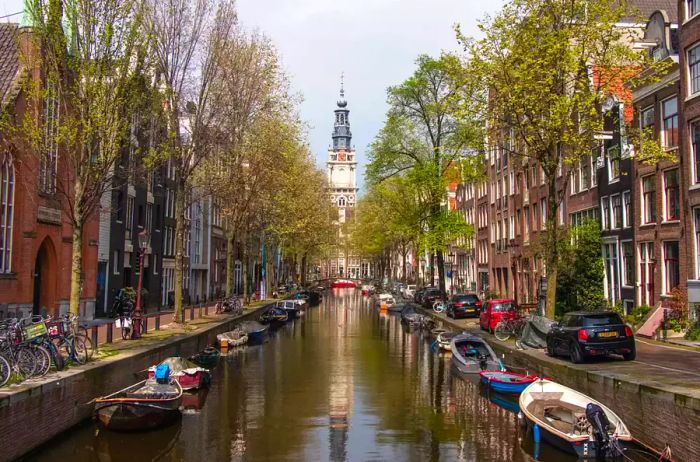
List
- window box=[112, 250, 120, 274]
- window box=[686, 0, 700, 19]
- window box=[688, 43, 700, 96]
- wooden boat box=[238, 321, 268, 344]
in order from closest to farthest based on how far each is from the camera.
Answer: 1. window box=[688, 43, 700, 96]
2. window box=[686, 0, 700, 19]
3. wooden boat box=[238, 321, 268, 344]
4. window box=[112, 250, 120, 274]

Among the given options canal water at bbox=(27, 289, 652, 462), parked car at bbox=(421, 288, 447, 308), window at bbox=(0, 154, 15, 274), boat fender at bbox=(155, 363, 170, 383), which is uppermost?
window at bbox=(0, 154, 15, 274)

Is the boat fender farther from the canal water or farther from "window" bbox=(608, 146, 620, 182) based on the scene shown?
"window" bbox=(608, 146, 620, 182)

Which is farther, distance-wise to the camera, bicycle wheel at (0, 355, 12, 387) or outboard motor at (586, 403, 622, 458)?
bicycle wheel at (0, 355, 12, 387)

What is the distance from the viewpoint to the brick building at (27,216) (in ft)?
79.2

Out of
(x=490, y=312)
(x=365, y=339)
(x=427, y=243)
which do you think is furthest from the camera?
(x=427, y=243)

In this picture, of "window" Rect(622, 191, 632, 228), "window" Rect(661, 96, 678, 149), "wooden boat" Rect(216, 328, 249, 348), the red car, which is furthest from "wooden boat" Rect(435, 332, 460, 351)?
"window" Rect(661, 96, 678, 149)

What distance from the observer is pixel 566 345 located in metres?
20.6

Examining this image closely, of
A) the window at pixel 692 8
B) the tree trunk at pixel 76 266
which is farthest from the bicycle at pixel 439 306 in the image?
the tree trunk at pixel 76 266

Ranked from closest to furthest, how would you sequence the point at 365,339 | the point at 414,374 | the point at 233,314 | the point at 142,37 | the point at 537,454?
the point at 537,454, the point at 142,37, the point at 414,374, the point at 365,339, the point at 233,314

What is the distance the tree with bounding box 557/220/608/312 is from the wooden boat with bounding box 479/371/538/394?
48.1 ft

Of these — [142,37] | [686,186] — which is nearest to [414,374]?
[686,186]

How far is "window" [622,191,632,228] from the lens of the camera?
1234 inches

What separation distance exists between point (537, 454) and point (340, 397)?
7392mm

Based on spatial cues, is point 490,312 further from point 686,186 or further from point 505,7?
point 505,7
